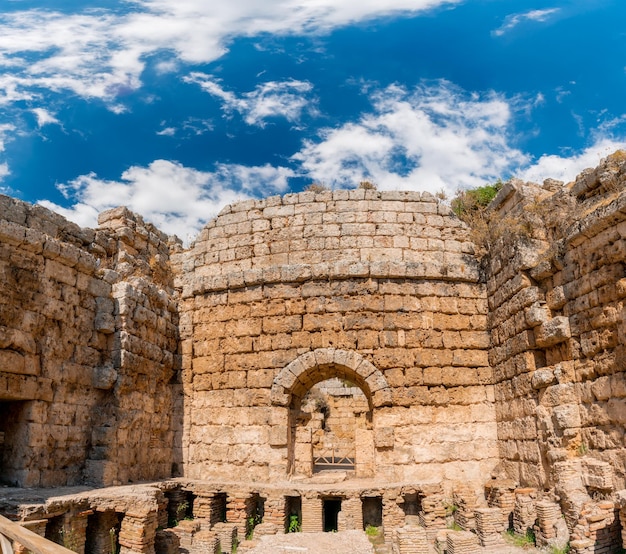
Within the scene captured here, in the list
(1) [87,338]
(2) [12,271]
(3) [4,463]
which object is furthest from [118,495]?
(2) [12,271]

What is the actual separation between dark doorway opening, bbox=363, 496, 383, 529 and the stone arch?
164 centimetres

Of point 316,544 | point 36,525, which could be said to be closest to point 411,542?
point 316,544

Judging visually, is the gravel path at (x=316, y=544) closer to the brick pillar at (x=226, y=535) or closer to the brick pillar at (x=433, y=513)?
the brick pillar at (x=226, y=535)

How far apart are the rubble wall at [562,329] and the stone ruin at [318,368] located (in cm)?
3

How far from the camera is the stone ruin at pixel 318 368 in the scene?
7781 millimetres

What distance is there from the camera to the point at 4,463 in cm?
812

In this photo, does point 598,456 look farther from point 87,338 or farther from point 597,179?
point 87,338

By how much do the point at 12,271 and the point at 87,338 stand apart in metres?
1.72

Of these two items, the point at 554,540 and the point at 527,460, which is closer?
the point at 554,540

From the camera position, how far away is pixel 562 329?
845 cm

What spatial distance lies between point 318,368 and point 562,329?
4.38m

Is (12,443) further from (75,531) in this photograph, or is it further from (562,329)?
(562,329)

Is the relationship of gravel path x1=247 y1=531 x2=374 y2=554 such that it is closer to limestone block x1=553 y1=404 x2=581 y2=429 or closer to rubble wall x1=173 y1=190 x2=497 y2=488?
rubble wall x1=173 y1=190 x2=497 y2=488

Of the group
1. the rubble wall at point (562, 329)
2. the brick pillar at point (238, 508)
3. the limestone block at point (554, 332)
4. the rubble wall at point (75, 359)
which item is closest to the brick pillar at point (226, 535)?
the brick pillar at point (238, 508)
